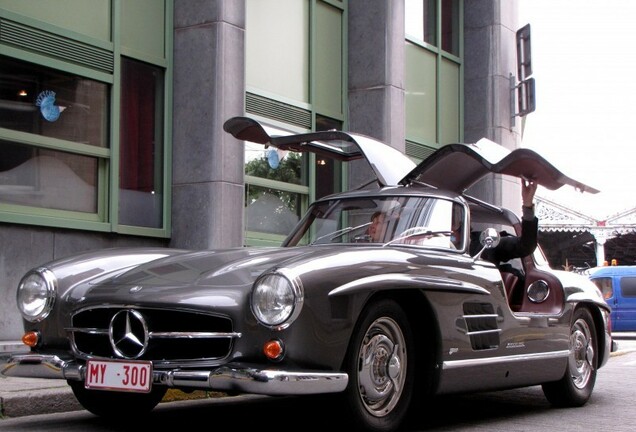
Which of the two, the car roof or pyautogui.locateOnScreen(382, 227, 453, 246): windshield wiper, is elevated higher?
the car roof

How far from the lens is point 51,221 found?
10.4 metres

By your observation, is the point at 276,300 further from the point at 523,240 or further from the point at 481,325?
the point at 523,240

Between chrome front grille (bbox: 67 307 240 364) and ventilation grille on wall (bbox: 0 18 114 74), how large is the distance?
5809mm

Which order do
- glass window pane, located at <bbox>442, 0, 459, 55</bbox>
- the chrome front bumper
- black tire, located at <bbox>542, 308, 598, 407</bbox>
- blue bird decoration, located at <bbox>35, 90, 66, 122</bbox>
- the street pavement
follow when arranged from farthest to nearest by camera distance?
glass window pane, located at <bbox>442, 0, 459, 55</bbox>, blue bird decoration, located at <bbox>35, 90, 66, 122</bbox>, black tire, located at <bbox>542, 308, 598, 407</bbox>, the street pavement, the chrome front bumper

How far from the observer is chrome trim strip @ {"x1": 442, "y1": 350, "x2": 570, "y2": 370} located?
18.9 feet

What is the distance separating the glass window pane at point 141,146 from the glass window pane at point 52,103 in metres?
0.40

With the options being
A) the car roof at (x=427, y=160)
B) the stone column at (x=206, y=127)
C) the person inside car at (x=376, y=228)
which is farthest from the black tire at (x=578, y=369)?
the stone column at (x=206, y=127)

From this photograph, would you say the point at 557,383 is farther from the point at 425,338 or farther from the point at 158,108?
the point at 158,108

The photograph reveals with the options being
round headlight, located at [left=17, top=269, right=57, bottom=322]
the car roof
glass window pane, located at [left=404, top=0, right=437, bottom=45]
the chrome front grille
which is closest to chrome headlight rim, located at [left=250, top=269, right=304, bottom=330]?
the chrome front grille

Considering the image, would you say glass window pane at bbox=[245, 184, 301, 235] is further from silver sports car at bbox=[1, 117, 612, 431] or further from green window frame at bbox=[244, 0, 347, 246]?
silver sports car at bbox=[1, 117, 612, 431]

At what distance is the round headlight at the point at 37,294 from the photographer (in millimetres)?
5523

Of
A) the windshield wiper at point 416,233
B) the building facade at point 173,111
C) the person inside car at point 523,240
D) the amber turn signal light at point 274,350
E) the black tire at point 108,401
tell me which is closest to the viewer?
the amber turn signal light at point 274,350

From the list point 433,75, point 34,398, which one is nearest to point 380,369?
point 34,398

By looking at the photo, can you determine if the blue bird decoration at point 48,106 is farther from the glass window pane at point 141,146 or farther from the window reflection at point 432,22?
the window reflection at point 432,22
